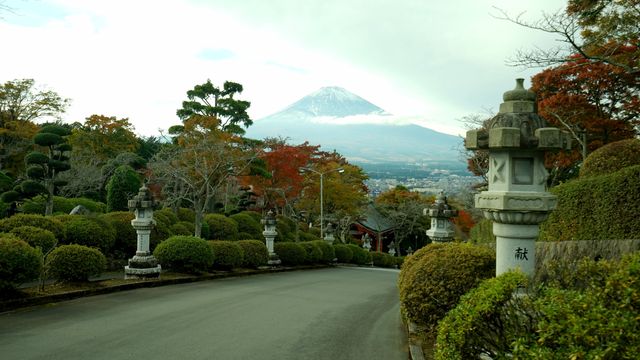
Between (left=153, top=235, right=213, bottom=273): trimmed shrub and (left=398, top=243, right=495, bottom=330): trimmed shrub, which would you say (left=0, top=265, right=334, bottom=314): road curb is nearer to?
(left=153, top=235, right=213, bottom=273): trimmed shrub

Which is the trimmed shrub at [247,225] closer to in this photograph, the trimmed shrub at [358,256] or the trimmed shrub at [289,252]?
the trimmed shrub at [289,252]

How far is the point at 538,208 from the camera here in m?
5.46

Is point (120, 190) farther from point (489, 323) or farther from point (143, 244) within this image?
point (489, 323)

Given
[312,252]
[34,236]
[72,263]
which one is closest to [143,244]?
[72,263]

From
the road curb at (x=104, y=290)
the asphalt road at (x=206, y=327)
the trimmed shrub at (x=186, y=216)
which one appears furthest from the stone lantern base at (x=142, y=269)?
the trimmed shrub at (x=186, y=216)

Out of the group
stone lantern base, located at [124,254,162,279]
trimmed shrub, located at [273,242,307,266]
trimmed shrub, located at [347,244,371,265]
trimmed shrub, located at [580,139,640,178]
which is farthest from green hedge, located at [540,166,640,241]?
trimmed shrub, located at [347,244,371,265]

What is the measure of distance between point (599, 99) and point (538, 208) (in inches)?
771

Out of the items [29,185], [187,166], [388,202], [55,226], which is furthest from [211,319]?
[388,202]

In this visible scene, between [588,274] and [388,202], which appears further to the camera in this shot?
[388,202]

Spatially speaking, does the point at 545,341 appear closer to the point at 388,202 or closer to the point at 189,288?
the point at 189,288

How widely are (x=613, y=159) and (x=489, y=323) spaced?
10.9m

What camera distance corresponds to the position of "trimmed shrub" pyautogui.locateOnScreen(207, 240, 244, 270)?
57.1 ft

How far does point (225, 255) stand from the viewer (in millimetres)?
17484

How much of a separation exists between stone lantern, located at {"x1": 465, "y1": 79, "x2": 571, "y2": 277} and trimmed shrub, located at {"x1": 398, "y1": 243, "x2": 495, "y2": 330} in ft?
4.50
